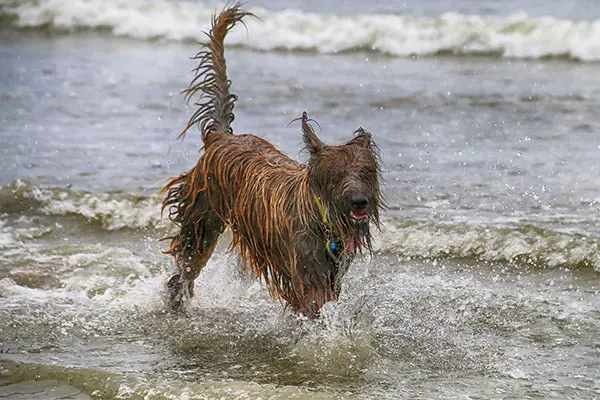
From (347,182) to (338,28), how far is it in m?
14.8

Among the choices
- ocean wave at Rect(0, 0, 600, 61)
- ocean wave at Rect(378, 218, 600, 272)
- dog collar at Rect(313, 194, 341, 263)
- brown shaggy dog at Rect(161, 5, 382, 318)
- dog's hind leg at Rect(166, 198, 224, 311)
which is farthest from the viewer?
ocean wave at Rect(0, 0, 600, 61)


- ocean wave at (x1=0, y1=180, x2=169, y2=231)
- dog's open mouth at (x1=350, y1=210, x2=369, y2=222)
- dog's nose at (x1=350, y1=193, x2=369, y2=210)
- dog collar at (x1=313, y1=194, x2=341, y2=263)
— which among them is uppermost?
dog's nose at (x1=350, y1=193, x2=369, y2=210)

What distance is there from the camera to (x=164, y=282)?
23.5ft

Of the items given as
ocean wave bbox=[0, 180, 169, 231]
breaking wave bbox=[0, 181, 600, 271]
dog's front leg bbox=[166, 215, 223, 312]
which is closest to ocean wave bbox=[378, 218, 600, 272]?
breaking wave bbox=[0, 181, 600, 271]

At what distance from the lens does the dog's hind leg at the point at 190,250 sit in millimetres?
6711

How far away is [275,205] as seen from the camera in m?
5.96

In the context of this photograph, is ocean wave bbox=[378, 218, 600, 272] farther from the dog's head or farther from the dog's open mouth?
the dog's open mouth

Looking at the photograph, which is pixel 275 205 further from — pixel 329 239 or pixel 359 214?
pixel 359 214

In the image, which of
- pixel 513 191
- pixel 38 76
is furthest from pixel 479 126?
pixel 38 76

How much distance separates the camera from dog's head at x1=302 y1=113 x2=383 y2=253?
17.3 ft

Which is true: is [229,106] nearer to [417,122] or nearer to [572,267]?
[572,267]

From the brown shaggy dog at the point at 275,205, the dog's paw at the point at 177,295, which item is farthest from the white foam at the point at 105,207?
the brown shaggy dog at the point at 275,205

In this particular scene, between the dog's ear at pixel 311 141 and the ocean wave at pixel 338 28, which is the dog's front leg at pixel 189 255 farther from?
the ocean wave at pixel 338 28

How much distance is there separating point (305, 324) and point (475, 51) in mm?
12324
